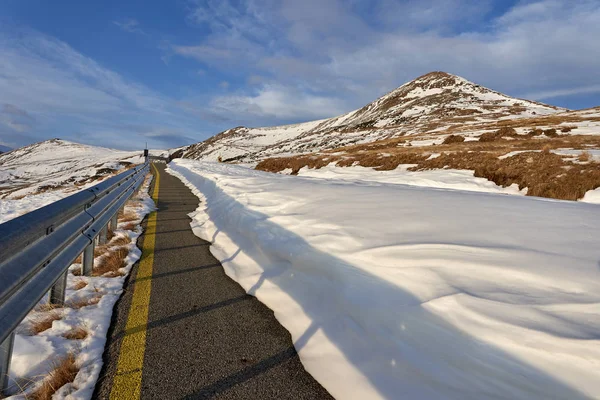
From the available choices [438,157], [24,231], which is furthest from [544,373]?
[438,157]

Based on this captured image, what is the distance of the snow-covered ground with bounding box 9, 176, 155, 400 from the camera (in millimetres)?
1841

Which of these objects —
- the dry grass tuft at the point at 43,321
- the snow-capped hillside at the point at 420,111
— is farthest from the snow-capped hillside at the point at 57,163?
the dry grass tuft at the point at 43,321

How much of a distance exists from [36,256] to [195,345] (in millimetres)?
1266

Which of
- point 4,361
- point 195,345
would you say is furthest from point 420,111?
point 4,361

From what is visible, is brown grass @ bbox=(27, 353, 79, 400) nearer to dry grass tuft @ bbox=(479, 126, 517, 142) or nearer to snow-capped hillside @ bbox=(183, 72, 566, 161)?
dry grass tuft @ bbox=(479, 126, 517, 142)

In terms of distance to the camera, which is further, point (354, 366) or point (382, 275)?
point (382, 275)

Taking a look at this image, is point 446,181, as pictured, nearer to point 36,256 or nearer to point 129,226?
point 129,226

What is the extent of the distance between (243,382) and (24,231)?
163 cm

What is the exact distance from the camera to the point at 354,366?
6.84ft

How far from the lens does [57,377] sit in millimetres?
1848

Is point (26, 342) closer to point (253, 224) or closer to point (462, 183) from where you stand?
point (253, 224)

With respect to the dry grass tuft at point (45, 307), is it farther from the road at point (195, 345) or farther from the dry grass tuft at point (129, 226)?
the dry grass tuft at point (129, 226)

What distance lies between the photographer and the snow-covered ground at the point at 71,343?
1.84m

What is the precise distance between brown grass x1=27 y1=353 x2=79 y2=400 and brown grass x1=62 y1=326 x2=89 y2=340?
0.92 ft
